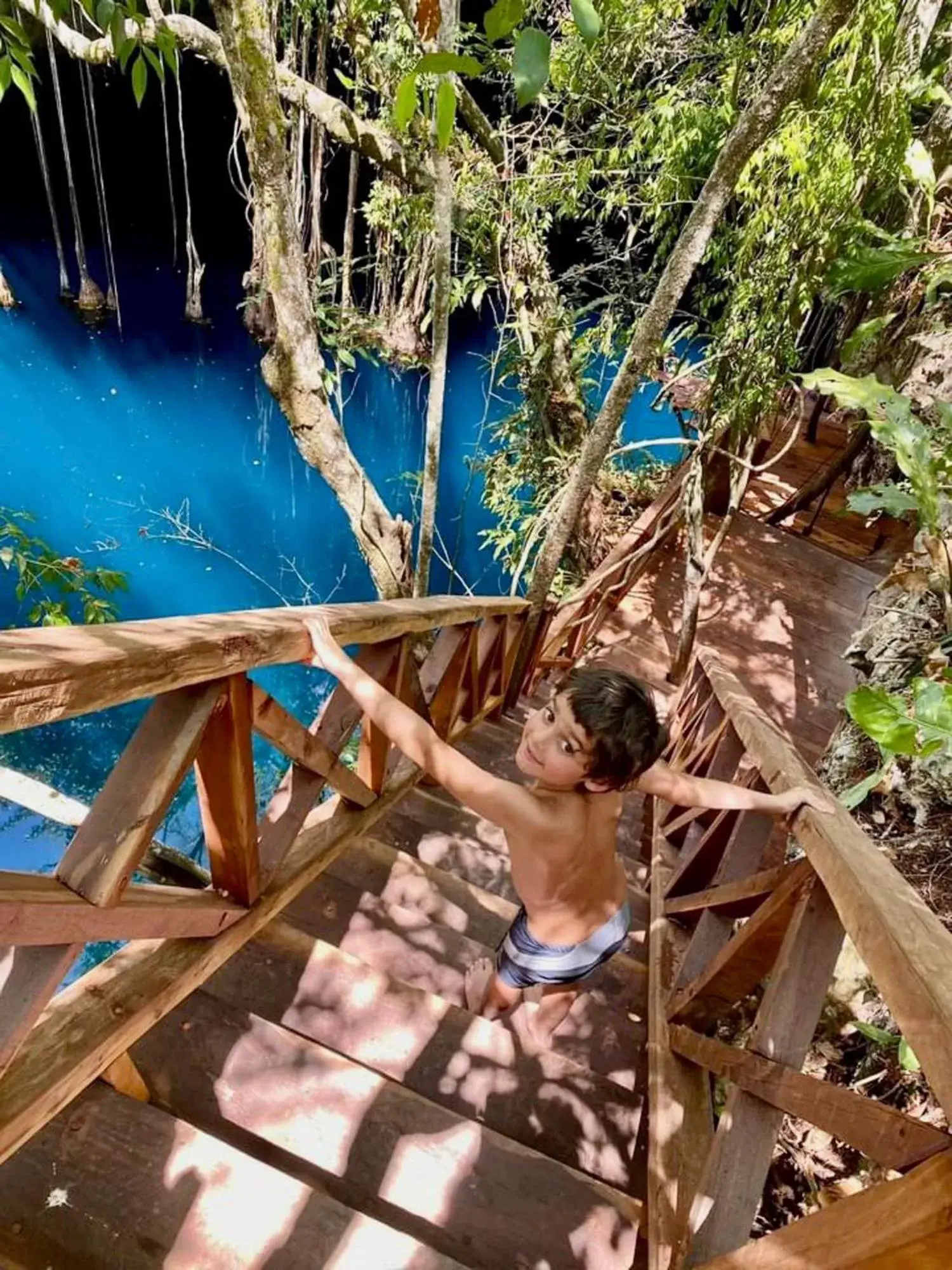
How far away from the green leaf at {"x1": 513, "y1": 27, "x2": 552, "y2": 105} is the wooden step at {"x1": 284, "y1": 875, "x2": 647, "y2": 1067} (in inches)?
73.7

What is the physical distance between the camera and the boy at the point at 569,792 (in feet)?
4.94

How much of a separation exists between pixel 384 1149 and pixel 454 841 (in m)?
1.43

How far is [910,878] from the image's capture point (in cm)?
214

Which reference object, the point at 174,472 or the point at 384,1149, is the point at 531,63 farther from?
the point at 174,472

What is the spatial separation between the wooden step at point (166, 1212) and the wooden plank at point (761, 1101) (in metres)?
0.42

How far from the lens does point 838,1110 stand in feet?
3.27

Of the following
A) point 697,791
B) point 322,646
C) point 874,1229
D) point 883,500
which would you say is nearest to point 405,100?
point 322,646

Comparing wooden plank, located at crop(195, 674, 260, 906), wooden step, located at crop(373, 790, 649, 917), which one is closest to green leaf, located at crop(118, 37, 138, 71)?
wooden plank, located at crop(195, 674, 260, 906)

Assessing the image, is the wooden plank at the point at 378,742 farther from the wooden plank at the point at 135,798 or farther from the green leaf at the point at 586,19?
the green leaf at the point at 586,19

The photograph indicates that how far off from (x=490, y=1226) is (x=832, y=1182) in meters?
1.03

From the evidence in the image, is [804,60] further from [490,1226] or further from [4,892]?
[490,1226]

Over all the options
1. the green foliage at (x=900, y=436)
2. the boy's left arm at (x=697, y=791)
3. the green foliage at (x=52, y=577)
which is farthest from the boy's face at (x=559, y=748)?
the green foliage at (x=52, y=577)

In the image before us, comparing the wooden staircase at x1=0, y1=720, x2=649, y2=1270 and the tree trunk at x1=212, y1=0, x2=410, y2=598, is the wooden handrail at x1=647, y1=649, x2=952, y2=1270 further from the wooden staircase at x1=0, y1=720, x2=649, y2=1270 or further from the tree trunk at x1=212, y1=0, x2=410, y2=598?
the tree trunk at x1=212, y1=0, x2=410, y2=598

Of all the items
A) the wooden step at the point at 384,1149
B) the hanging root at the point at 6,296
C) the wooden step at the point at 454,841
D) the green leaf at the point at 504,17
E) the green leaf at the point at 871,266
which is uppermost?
the hanging root at the point at 6,296
